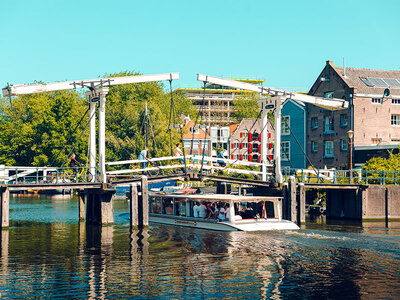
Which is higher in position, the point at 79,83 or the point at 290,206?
Answer: the point at 79,83

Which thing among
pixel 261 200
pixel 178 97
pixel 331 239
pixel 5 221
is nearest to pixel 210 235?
pixel 261 200

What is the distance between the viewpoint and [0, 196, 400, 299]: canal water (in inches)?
781

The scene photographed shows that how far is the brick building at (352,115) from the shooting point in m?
63.4

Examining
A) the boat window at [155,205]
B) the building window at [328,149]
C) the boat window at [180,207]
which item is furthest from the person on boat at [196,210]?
the building window at [328,149]

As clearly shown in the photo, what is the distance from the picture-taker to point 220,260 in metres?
25.6

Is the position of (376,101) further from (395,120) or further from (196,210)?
(196,210)

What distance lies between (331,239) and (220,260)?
8448mm

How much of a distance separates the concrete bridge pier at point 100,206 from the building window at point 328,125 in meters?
32.9

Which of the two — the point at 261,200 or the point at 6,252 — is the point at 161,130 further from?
the point at 6,252

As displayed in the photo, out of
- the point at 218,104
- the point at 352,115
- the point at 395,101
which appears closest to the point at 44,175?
the point at 352,115

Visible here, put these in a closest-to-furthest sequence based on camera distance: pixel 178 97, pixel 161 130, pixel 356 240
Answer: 1. pixel 356 240
2. pixel 161 130
3. pixel 178 97

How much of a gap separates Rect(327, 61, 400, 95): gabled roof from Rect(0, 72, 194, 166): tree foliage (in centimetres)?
2747

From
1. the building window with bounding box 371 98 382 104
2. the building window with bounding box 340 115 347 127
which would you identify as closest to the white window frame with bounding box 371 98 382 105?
the building window with bounding box 371 98 382 104

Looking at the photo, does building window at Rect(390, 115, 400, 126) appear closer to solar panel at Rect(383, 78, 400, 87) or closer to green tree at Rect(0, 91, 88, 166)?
solar panel at Rect(383, 78, 400, 87)
